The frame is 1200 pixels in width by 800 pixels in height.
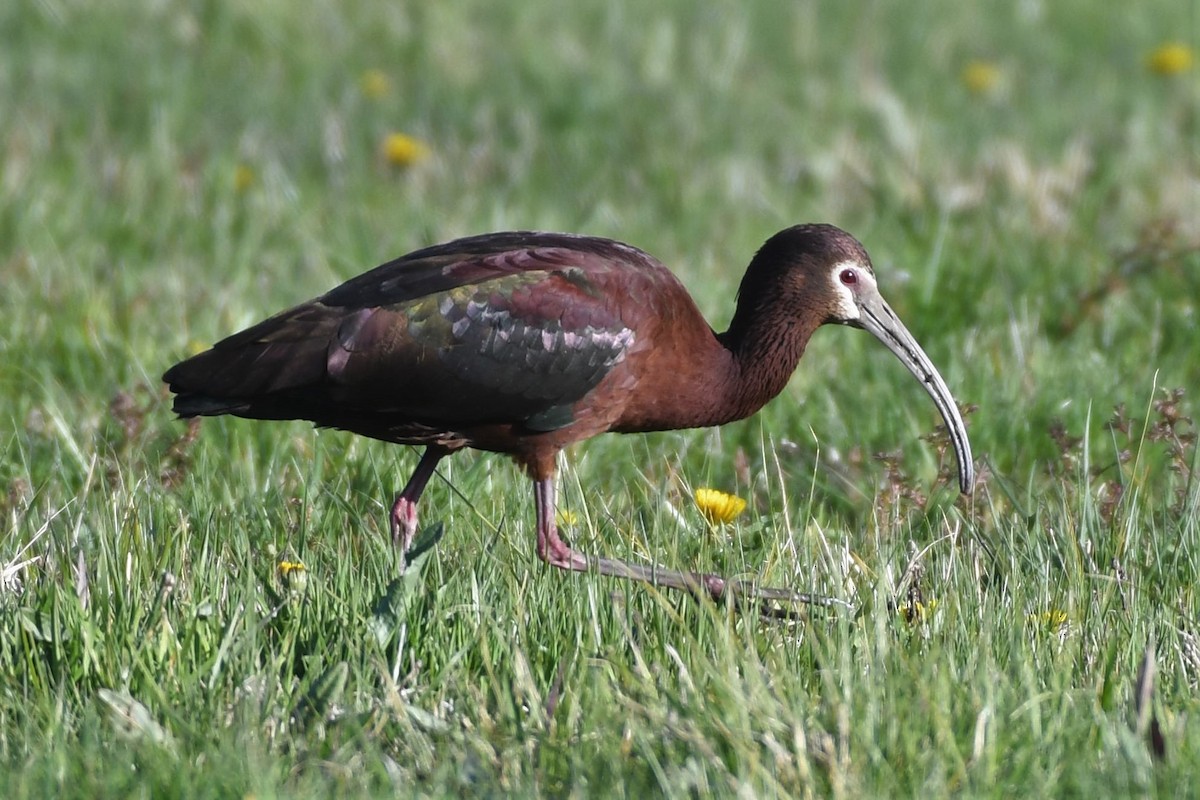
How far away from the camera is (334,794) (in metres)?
3.07

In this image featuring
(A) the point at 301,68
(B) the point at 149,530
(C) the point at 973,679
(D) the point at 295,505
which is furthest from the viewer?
(A) the point at 301,68

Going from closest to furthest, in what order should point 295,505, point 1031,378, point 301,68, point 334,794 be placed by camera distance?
1. point 334,794
2. point 295,505
3. point 1031,378
4. point 301,68

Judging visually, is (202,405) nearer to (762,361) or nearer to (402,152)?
(762,361)

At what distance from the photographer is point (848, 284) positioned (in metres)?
4.94

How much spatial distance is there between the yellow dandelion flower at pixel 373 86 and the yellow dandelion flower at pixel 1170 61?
421 centimetres

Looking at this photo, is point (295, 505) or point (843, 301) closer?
point (295, 505)

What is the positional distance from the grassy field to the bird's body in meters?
0.19

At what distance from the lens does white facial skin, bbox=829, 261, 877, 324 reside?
490cm

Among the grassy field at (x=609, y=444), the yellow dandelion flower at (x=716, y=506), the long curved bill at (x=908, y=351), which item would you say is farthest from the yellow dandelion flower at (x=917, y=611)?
the long curved bill at (x=908, y=351)

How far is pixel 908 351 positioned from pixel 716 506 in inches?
33.8

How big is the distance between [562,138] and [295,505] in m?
5.08

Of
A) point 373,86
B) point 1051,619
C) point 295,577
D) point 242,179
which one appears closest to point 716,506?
point 1051,619

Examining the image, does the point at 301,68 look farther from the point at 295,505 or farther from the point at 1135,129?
the point at 295,505

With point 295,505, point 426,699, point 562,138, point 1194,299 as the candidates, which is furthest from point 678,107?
point 426,699
